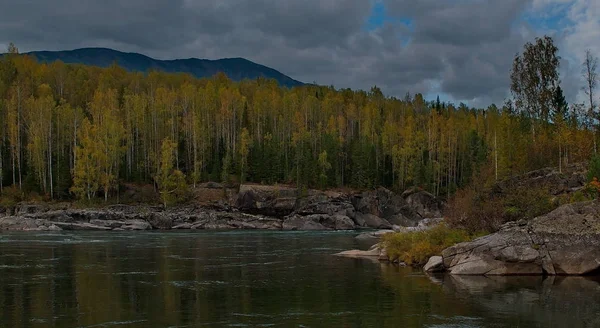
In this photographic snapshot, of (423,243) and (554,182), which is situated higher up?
(554,182)

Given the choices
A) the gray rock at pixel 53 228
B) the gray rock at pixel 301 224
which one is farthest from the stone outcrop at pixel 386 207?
the gray rock at pixel 53 228

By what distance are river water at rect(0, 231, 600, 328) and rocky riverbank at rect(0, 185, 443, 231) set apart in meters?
38.2

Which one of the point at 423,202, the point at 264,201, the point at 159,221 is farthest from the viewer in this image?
the point at 423,202

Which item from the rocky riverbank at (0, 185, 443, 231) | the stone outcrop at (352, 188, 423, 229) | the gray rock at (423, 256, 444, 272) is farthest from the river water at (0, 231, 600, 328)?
the stone outcrop at (352, 188, 423, 229)

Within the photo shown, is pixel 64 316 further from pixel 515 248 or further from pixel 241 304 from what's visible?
pixel 515 248

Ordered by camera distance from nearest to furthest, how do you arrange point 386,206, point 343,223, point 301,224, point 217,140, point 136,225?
point 136,225
point 301,224
point 343,223
point 386,206
point 217,140

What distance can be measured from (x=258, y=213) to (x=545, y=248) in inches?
2592

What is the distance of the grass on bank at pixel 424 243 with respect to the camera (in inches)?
1374

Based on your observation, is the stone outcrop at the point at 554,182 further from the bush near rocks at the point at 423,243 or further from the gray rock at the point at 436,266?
the gray rock at the point at 436,266

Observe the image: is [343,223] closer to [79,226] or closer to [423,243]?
[79,226]

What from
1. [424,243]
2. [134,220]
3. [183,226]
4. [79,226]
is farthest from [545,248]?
[134,220]

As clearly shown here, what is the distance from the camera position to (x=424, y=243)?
116 ft

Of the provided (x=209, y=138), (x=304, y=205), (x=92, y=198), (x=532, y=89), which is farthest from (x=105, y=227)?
(x=532, y=89)

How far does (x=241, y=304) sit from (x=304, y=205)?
72.0 metres
